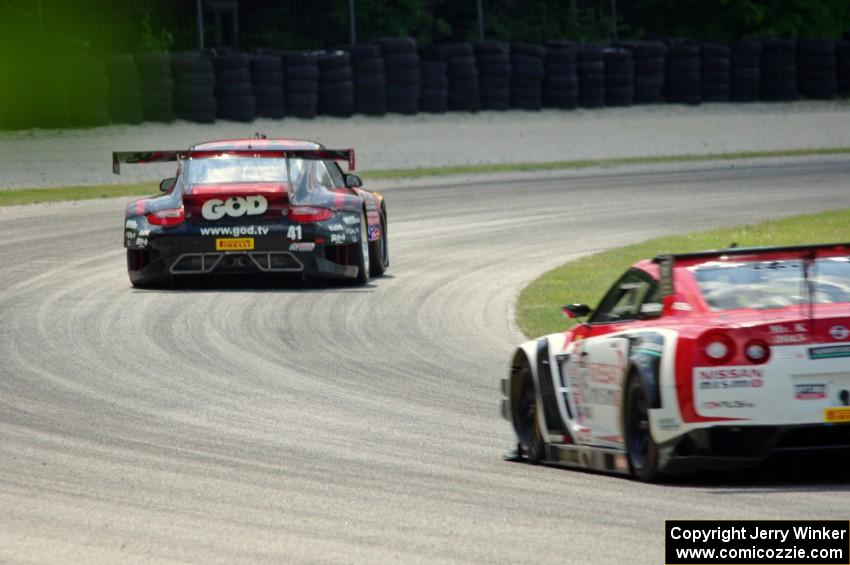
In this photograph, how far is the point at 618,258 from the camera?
66.7 ft

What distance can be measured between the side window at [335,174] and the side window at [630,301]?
9721 millimetres

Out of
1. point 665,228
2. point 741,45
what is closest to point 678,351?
point 665,228

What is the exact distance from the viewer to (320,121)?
33.3 m

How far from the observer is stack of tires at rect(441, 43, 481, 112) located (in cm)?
3544

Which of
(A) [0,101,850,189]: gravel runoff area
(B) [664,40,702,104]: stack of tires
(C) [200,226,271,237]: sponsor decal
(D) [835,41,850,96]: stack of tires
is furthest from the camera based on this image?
(D) [835,41,850,96]: stack of tires

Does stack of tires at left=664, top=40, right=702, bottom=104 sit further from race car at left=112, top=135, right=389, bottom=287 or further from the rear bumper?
the rear bumper

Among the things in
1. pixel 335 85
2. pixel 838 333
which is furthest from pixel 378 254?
pixel 335 85

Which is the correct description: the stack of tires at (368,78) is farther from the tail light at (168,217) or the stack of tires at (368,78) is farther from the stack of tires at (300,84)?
the tail light at (168,217)

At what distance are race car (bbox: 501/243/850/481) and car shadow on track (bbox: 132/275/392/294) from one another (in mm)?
8779

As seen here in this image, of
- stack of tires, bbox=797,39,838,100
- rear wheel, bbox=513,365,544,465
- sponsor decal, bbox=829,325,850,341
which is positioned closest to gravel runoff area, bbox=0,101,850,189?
stack of tires, bbox=797,39,838,100

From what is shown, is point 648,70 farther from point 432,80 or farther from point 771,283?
point 771,283

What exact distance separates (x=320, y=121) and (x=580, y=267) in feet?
47.6

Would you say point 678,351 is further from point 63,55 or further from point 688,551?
point 63,55

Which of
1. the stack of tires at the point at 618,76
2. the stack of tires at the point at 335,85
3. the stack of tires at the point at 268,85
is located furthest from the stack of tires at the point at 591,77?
the stack of tires at the point at 268,85
